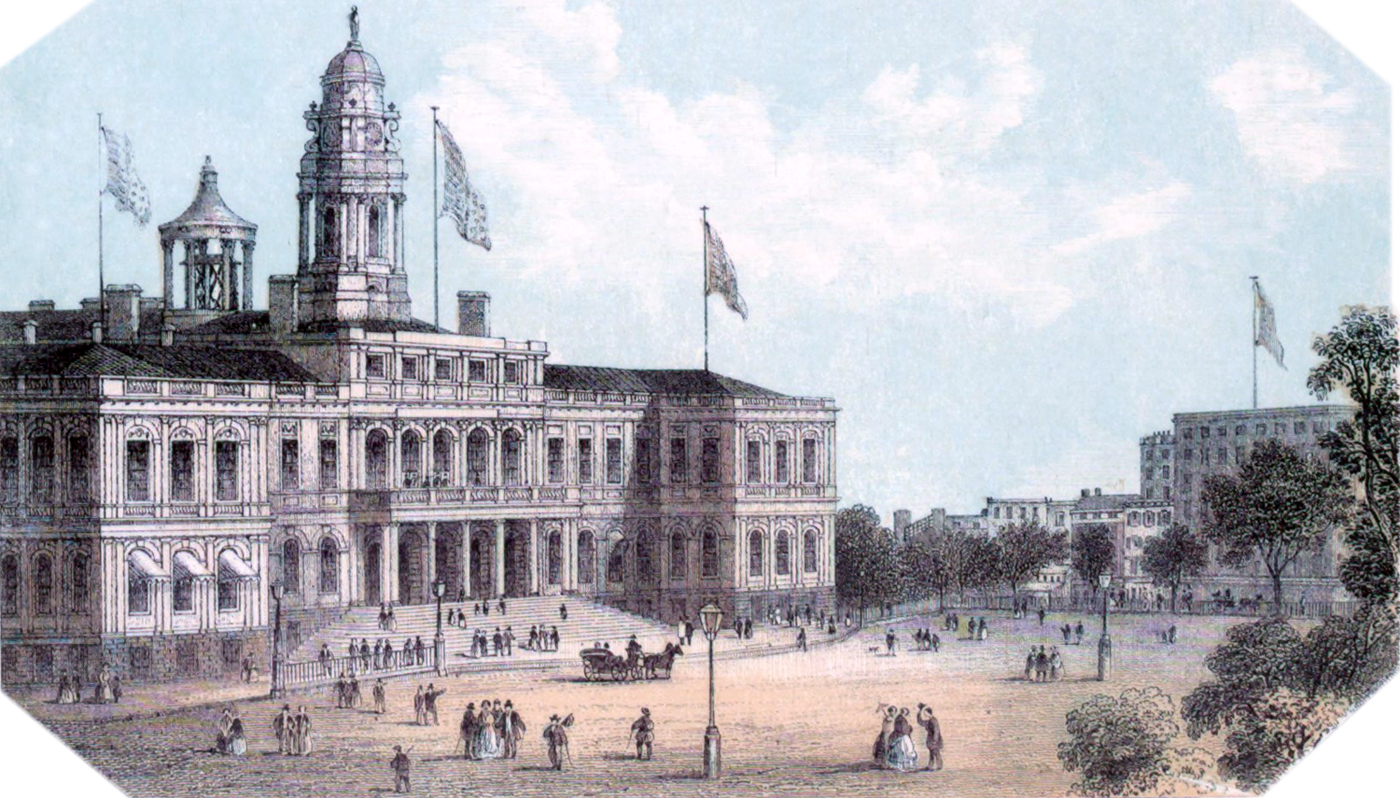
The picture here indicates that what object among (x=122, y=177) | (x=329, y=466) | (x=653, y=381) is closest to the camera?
(x=122, y=177)

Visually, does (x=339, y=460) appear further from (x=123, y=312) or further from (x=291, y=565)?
(x=123, y=312)

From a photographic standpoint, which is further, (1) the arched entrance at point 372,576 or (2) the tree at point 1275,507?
(1) the arched entrance at point 372,576

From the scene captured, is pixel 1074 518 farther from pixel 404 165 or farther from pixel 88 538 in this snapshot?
pixel 88 538

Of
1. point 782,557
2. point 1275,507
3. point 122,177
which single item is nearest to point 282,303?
point 122,177

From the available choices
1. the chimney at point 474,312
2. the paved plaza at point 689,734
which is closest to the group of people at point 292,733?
the paved plaza at point 689,734

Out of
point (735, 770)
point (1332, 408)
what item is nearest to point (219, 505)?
point (735, 770)

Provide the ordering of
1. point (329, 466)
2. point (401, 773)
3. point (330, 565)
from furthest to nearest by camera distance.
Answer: point (329, 466) < point (330, 565) < point (401, 773)

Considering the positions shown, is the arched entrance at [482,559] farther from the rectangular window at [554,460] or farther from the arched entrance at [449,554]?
the rectangular window at [554,460]
